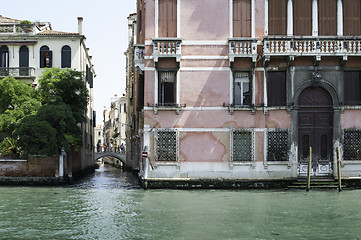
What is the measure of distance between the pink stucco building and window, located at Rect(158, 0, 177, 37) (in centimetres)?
4

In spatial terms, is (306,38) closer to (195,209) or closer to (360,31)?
(360,31)

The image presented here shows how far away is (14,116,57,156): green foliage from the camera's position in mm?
24609

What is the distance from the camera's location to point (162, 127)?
2134cm

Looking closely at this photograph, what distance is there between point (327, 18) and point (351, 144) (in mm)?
5173

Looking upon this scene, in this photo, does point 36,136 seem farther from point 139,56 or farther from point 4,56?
point 4,56

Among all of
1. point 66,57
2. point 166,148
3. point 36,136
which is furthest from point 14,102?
point 166,148

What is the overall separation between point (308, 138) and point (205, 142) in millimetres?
4163

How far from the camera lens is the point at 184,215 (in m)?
14.1

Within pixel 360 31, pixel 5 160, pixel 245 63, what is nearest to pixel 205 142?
pixel 245 63

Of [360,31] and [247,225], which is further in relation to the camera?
[360,31]

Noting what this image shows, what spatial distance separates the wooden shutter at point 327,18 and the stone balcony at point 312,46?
681 millimetres

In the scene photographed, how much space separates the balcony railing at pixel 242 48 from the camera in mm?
21094

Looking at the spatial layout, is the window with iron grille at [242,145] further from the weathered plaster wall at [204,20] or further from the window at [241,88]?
the weathered plaster wall at [204,20]

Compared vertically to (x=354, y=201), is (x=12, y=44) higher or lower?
higher
